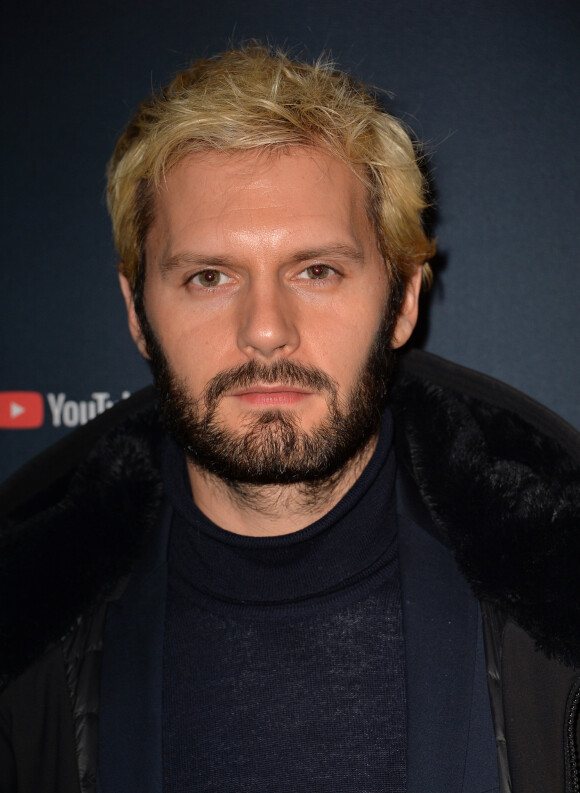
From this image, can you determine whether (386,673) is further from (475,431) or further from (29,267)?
(29,267)

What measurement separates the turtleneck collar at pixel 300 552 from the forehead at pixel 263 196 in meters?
0.46

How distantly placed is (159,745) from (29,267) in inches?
43.0

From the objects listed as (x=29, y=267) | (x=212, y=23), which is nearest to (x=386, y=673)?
(x=29, y=267)

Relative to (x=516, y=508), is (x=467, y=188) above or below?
above

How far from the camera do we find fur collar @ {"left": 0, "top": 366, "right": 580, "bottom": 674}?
113cm

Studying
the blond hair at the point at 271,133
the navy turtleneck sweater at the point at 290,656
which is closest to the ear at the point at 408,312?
the blond hair at the point at 271,133

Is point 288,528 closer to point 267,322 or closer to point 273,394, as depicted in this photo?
point 273,394

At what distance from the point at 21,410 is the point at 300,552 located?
0.84 m

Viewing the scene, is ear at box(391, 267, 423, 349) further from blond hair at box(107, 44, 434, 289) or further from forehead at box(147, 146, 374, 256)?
forehead at box(147, 146, 374, 256)

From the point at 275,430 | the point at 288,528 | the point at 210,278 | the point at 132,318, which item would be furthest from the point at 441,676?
the point at 132,318

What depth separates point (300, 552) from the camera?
127cm

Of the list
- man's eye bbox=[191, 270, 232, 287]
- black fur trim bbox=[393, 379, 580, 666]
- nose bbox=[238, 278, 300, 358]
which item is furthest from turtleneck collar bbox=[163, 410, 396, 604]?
man's eye bbox=[191, 270, 232, 287]

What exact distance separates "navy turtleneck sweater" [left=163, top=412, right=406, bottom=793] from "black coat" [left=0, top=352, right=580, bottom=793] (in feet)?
0.38

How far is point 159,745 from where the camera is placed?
3.76ft
